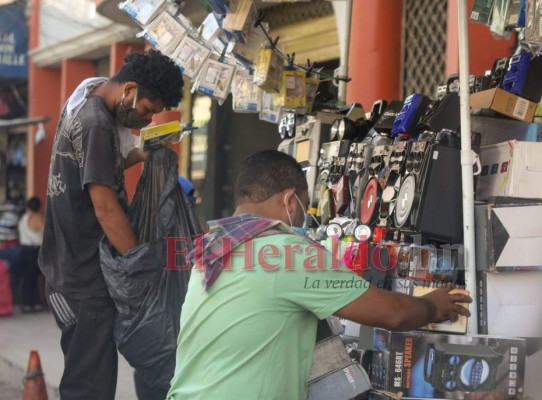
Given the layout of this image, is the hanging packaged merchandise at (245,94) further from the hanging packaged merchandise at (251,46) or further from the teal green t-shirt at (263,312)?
the teal green t-shirt at (263,312)

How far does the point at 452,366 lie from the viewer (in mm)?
2994

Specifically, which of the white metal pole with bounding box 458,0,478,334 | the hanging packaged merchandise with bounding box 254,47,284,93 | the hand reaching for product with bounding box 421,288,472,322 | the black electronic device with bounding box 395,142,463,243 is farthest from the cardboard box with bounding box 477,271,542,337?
the hanging packaged merchandise with bounding box 254,47,284,93

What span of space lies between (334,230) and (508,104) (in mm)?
884

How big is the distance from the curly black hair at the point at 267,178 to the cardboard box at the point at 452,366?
682mm

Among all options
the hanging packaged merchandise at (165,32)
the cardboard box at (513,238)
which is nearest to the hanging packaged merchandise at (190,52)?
the hanging packaged merchandise at (165,32)

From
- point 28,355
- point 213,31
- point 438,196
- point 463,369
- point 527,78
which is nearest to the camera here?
point 463,369

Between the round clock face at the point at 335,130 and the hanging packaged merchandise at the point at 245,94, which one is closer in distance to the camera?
the round clock face at the point at 335,130

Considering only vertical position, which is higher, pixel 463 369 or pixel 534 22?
pixel 534 22

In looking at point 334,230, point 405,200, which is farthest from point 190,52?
point 405,200

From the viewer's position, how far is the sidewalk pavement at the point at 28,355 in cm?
720

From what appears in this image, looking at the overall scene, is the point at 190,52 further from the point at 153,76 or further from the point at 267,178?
the point at 267,178

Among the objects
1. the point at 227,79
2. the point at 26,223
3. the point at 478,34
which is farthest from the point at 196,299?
the point at 26,223

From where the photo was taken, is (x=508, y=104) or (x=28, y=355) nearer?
(x=508, y=104)

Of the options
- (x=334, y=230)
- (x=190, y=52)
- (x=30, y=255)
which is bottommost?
(x=30, y=255)
